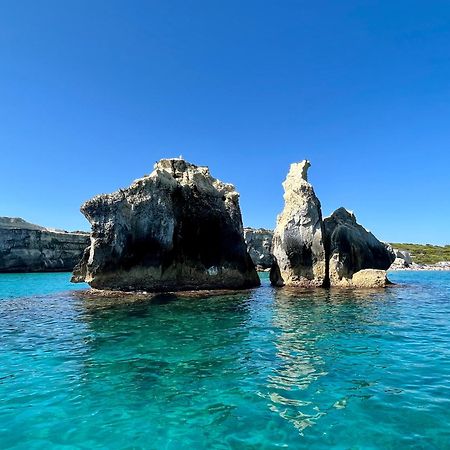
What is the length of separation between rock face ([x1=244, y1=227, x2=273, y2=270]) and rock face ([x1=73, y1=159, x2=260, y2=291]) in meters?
57.5

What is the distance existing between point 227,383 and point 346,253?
27.4 meters

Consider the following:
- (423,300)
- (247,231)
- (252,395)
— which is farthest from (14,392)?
(247,231)

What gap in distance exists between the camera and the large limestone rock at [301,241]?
33.6 metres

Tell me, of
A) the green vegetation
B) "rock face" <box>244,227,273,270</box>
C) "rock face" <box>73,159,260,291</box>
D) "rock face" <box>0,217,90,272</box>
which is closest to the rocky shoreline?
"rock face" <box>73,159,260,291</box>

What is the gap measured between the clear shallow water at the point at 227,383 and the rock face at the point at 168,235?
11.2 m

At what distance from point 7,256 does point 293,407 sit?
83.1 metres

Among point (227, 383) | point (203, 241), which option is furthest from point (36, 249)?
point (227, 383)

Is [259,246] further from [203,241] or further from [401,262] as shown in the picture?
[203,241]

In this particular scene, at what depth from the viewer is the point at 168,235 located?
29.6 m

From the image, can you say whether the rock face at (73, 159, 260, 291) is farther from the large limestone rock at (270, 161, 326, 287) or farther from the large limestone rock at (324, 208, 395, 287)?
the large limestone rock at (324, 208, 395, 287)

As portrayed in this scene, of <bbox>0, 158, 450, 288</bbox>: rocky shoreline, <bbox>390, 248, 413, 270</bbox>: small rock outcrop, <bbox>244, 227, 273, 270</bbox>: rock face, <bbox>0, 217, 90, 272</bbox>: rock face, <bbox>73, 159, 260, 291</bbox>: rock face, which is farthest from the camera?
<bbox>390, 248, 413, 270</bbox>: small rock outcrop

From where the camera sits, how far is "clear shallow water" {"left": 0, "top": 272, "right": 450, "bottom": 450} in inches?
261

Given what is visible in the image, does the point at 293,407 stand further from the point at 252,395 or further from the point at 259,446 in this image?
the point at 259,446

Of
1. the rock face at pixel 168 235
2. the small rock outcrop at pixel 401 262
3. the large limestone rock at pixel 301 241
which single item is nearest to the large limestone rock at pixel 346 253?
the large limestone rock at pixel 301 241
